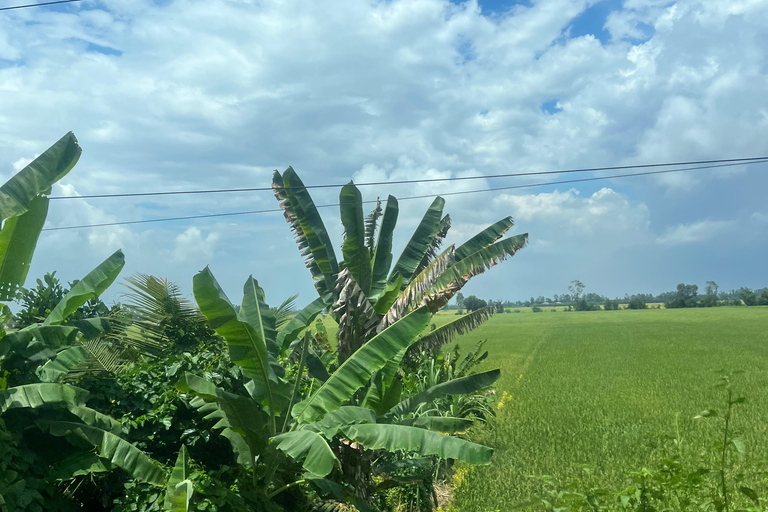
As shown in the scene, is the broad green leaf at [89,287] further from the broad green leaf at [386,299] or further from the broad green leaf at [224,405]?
the broad green leaf at [386,299]

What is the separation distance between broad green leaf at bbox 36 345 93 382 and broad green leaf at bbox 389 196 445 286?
4.54m

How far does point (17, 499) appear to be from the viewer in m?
4.87

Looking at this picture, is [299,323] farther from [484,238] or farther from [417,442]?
[484,238]

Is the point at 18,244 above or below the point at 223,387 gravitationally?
above

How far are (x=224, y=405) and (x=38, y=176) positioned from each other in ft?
10.4

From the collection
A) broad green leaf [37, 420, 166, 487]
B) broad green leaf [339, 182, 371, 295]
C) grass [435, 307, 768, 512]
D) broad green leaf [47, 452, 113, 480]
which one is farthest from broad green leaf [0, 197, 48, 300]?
grass [435, 307, 768, 512]

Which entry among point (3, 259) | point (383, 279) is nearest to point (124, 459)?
point (3, 259)

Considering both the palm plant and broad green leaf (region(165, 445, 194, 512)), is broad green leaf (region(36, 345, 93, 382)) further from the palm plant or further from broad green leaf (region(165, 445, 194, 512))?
broad green leaf (region(165, 445, 194, 512))

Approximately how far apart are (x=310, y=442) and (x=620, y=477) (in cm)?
459

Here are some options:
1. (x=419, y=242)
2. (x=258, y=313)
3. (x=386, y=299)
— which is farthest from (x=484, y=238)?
(x=258, y=313)

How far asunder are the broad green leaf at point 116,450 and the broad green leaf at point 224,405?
0.72 m

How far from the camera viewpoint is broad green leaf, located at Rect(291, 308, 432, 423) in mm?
6160

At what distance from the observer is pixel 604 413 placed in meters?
12.4

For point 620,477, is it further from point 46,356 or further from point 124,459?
point 46,356
